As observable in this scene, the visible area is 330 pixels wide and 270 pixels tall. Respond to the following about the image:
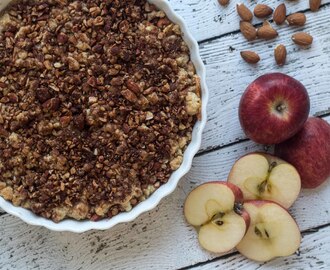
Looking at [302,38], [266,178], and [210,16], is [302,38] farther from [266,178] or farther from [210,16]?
[266,178]

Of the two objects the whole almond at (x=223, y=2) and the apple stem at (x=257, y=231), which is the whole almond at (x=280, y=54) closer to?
the whole almond at (x=223, y=2)

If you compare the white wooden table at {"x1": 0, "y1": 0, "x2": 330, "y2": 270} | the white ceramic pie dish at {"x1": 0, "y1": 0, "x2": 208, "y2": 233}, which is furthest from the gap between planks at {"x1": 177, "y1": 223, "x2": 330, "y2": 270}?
the white ceramic pie dish at {"x1": 0, "y1": 0, "x2": 208, "y2": 233}

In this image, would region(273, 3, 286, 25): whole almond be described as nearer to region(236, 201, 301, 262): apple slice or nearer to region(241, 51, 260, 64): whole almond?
region(241, 51, 260, 64): whole almond

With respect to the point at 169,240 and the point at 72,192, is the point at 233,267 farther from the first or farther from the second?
the point at 72,192

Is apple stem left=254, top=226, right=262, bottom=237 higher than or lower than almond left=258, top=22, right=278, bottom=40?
lower

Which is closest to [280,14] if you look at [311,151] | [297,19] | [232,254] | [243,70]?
[297,19]

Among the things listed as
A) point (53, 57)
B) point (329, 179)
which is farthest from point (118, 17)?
point (329, 179)
